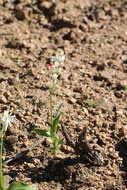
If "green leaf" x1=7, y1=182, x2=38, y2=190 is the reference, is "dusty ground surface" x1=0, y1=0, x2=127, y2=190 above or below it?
above

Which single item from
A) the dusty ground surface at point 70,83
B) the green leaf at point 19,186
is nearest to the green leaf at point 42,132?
the dusty ground surface at point 70,83

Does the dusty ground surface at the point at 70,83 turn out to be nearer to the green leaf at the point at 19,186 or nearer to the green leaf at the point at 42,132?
the green leaf at the point at 42,132

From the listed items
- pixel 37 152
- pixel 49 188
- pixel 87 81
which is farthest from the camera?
pixel 87 81

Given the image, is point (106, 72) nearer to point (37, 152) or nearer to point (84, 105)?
point (84, 105)

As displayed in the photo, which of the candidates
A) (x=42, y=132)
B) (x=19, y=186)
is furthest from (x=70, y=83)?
(x=19, y=186)

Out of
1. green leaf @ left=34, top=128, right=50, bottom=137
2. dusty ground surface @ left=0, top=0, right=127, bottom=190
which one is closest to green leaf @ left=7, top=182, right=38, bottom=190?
dusty ground surface @ left=0, top=0, right=127, bottom=190

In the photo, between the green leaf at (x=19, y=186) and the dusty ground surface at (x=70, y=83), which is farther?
the dusty ground surface at (x=70, y=83)

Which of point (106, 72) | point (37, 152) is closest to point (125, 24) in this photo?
point (106, 72)

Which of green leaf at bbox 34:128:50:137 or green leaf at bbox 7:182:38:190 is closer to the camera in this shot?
green leaf at bbox 7:182:38:190

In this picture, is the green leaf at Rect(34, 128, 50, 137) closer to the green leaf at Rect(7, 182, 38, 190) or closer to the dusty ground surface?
the dusty ground surface
